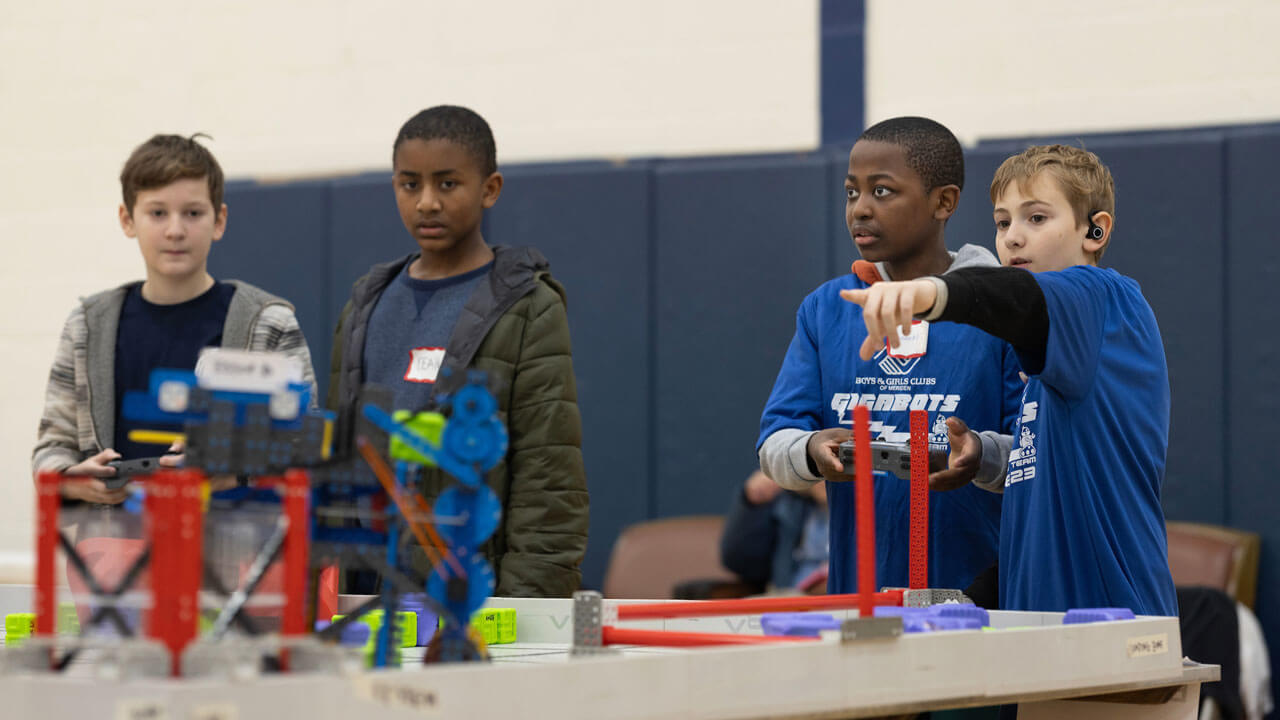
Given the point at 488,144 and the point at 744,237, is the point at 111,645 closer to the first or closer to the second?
the point at 488,144

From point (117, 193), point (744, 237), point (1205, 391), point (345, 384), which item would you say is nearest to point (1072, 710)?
point (345, 384)

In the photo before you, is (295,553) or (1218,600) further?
(1218,600)

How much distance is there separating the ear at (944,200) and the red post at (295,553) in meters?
1.29

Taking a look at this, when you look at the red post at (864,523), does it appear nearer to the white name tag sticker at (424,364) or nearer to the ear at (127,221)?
the white name tag sticker at (424,364)

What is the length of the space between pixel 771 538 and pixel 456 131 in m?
2.38

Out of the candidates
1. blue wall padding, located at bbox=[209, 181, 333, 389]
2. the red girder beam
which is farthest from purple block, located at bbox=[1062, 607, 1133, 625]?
blue wall padding, located at bbox=[209, 181, 333, 389]

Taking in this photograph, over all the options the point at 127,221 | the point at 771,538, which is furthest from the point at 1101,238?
the point at 771,538

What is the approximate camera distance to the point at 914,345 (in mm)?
2096

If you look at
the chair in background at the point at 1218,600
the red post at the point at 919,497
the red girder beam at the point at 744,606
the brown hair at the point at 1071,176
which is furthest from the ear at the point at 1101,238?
the chair in background at the point at 1218,600

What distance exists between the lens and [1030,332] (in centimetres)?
162

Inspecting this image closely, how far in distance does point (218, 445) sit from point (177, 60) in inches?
196

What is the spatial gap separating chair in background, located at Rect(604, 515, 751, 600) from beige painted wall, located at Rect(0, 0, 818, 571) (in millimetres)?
1327

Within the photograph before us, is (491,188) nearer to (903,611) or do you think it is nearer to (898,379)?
(898,379)

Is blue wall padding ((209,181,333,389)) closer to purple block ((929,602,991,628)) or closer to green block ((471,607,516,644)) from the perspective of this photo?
green block ((471,607,516,644))
